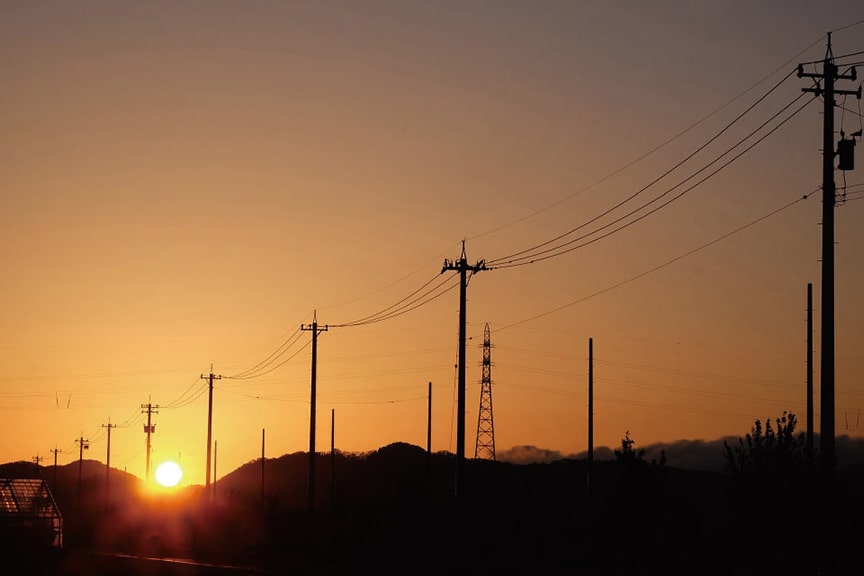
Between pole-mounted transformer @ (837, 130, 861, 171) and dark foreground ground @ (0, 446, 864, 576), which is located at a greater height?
pole-mounted transformer @ (837, 130, 861, 171)

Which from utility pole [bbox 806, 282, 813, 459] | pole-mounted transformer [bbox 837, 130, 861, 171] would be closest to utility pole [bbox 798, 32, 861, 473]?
pole-mounted transformer [bbox 837, 130, 861, 171]

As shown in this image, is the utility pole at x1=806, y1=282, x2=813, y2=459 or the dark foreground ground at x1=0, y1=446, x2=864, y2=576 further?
the utility pole at x1=806, y1=282, x2=813, y2=459

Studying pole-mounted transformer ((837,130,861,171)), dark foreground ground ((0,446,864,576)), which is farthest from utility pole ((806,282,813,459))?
pole-mounted transformer ((837,130,861,171))

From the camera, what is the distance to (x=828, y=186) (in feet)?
111

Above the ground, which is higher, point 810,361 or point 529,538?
point 810,361

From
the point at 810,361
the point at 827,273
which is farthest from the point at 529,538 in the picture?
the point at 827,273

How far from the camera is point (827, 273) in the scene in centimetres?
3288

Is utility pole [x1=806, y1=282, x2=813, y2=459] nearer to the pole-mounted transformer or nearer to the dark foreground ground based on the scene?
the dark foreground ground

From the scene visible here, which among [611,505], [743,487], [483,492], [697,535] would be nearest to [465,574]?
[743,487]

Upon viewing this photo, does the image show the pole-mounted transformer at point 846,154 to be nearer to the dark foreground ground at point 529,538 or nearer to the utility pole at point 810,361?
the dark foreground ground at point 529,538

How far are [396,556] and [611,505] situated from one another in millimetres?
9068

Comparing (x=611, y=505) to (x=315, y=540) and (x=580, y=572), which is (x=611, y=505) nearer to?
(x=580, y=572)

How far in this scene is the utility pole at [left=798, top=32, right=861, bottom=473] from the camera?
105ft

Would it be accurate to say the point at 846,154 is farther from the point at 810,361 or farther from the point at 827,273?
the point at 810,361
